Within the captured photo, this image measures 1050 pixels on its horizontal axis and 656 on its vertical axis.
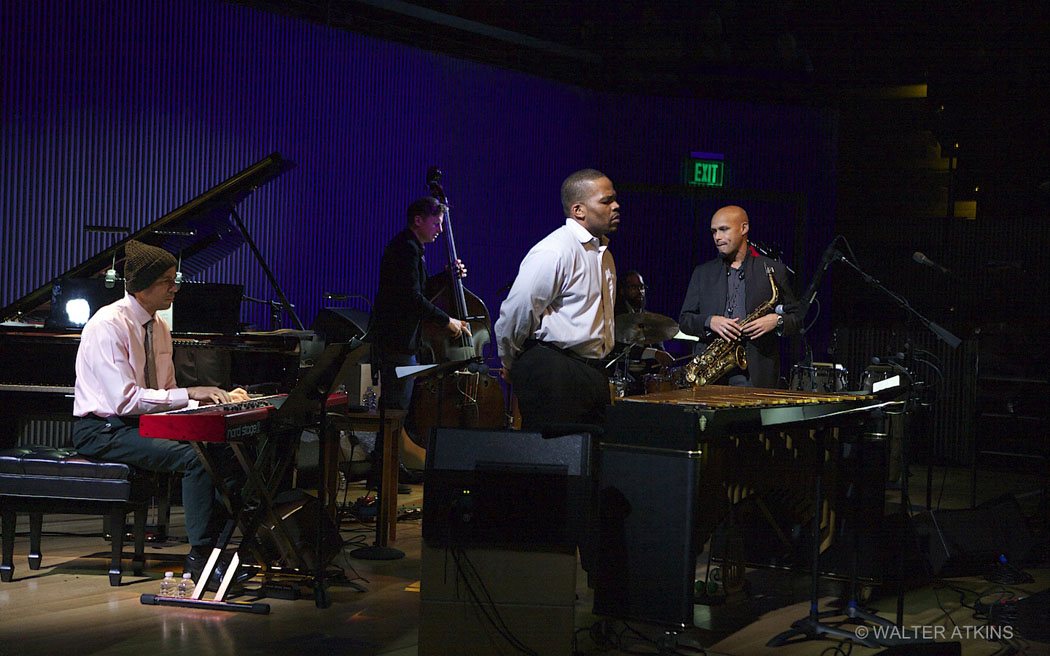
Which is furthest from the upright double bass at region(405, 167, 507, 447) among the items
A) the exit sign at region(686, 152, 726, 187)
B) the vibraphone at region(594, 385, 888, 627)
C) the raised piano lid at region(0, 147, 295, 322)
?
the exit sign at region(686, 152, 726, 187)

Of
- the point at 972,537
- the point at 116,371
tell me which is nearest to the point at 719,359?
the point at 972,537

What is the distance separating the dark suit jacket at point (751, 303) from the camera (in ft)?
15.9

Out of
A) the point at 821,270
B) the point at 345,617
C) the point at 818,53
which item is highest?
the point at 818,53

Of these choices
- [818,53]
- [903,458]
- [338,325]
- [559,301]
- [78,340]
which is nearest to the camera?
[903,458]

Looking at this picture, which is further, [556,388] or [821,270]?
[821,270]

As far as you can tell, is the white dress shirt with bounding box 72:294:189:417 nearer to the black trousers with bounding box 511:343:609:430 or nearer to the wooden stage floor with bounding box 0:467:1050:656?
the wooden stage floor with bounding box 0:467:1050:656

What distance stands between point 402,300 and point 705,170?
4.90m

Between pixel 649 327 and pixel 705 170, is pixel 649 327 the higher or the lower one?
the lower one

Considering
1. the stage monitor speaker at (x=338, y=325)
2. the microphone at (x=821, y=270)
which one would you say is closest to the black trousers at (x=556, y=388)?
the microphone at (x=821, y=270)

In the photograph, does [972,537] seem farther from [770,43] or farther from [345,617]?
[770,43]

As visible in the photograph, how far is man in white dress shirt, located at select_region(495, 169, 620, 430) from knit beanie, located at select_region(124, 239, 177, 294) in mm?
1569

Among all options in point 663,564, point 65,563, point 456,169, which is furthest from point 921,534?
point 456,169

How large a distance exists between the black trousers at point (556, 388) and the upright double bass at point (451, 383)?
7.19ft

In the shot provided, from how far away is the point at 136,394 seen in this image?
13.4ft
